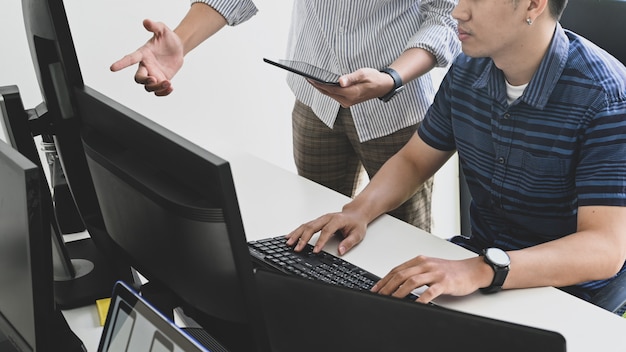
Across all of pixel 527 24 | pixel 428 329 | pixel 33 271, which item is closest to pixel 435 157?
pixel 527 24

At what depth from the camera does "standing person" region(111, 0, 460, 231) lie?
1.98 meters

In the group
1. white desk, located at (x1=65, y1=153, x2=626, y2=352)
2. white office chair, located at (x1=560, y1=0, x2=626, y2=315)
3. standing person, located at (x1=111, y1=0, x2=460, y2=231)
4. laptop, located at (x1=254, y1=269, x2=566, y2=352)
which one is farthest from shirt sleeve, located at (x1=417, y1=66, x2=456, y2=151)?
laptop, located at (x1=254, y1=269, x2=566, y2=352)

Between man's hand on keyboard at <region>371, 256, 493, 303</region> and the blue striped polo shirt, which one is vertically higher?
the blue striped polo shirt

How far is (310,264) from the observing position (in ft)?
4.88

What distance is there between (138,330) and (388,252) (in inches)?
29.7

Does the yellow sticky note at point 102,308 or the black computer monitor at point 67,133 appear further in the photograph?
the yellow sticky note at point 102,308

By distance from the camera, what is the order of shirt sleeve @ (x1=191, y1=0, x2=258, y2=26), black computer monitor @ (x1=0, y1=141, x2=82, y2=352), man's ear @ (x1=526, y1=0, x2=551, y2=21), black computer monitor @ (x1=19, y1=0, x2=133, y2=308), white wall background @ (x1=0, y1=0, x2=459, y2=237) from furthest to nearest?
white wall background @ (x1=0, y1=0, x2=459, y2=237) < shirt sleeve @ (x1=191, y1=0, x2=258, y2=26) < man's ear @ (x1=526, y1=0, x2=551, y2=21) < black computer monitor @ (x1=19, y1=0, x2=133, y2=308) < black computer monitor @ (x1=0, y1=141, x2=82, y2=352)

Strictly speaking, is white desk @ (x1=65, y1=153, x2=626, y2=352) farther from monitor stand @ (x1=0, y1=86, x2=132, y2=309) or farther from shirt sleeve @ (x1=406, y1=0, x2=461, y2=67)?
shirt sleeve @ (x1=406, y1=0, x2=461, y2=67)

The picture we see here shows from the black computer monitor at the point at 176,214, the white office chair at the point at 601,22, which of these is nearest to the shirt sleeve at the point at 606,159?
the white office chair at the point at 601,22

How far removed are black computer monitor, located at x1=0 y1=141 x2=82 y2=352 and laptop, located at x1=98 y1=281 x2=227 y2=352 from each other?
9 cm

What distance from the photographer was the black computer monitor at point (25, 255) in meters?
0.95

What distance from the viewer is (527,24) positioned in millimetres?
1581

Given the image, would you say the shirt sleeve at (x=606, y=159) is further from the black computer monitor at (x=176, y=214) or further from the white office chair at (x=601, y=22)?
the black computer monitor at (x=176, y=214)

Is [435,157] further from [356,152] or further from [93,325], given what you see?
[93,325]
